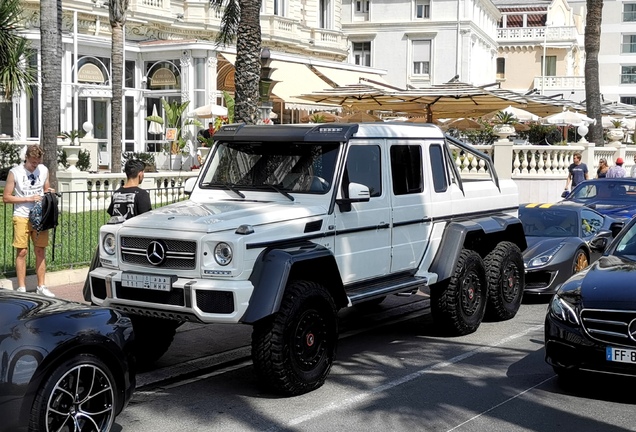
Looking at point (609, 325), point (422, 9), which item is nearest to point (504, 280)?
point (609, 325)

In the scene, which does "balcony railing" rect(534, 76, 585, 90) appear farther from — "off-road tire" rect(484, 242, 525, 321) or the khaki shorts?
the khaki shorts

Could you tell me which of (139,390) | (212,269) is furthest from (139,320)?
(212,269)

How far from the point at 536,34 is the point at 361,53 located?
21067 mm

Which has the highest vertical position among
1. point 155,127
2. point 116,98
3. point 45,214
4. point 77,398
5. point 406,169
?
point 116,98

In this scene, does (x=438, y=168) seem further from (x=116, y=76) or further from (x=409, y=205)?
Answer: (x=116, y=76)

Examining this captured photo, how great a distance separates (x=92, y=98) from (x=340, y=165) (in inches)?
1044

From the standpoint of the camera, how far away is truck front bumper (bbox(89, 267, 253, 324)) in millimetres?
7102

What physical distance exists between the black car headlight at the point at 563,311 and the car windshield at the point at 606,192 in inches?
379

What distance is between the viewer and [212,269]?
23.8ft

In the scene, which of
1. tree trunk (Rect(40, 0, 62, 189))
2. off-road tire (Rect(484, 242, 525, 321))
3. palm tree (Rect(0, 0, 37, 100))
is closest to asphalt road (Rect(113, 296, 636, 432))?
off-road tire (Rect(484, 242, 525, 321))

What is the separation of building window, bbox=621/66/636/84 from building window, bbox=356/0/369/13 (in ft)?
104

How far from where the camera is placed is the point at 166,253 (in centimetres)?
750

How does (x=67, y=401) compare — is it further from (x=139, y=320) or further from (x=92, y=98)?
(x=92, y=98)

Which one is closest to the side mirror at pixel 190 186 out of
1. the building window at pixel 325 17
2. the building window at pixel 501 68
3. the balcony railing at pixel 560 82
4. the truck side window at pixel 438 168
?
the truck side window at pixel 438 168
